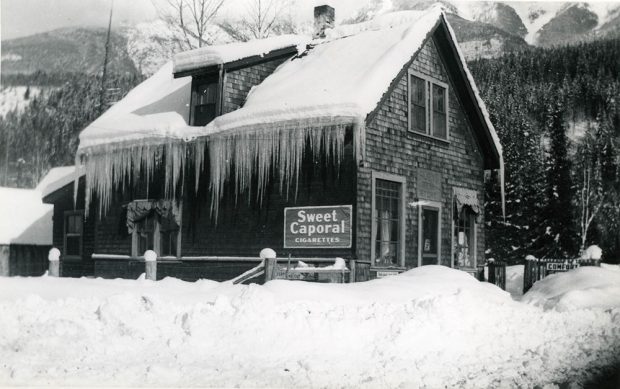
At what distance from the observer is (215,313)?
8.36 meters

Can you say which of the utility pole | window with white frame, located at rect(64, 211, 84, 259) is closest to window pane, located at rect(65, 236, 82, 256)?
window with white frame, located at rect(64, 211, 84, 259)

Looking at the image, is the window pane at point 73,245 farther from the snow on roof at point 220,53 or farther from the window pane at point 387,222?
the window pane at point 387,222

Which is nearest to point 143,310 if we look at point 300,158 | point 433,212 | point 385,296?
point 385,296

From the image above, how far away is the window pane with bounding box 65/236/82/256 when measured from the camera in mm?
20562

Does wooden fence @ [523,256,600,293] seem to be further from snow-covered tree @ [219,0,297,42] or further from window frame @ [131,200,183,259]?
snow-covered tree @ [219,0,297,42]

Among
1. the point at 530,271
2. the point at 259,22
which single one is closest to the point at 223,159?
the point at 259,22

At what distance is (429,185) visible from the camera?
16250 mm

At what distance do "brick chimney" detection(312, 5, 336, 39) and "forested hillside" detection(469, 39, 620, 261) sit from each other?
3.90 meters

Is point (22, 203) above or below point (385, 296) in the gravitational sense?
above

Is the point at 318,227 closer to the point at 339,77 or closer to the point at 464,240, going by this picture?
the point at 339,77

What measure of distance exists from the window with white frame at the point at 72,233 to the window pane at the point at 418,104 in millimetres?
10096

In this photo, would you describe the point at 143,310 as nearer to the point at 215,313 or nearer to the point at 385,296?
the point at 215,313

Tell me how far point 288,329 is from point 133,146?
9.72m

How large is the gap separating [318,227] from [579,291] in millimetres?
5207
